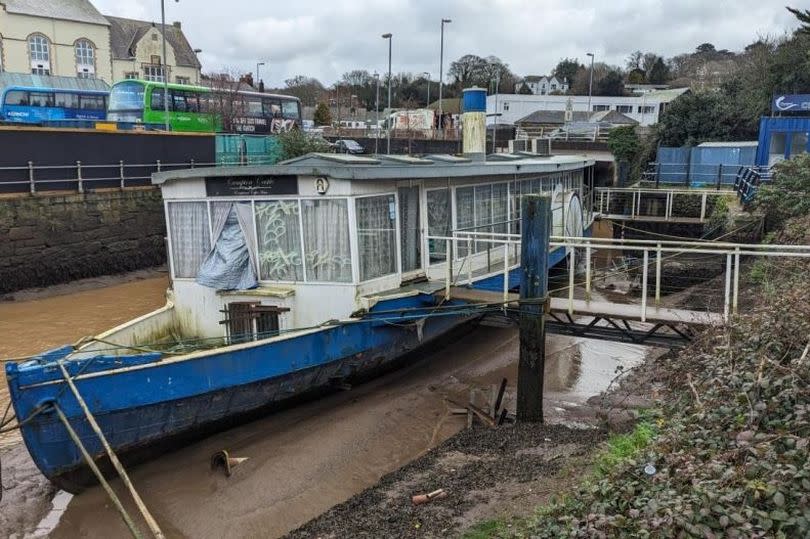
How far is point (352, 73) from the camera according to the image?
94.8 metres

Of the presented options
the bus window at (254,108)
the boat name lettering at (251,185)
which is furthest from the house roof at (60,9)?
the boat name lettering at (251,185)

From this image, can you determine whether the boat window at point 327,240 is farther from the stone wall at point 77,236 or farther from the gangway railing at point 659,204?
the gangway railing at point 659,204

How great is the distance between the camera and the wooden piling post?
8.81m

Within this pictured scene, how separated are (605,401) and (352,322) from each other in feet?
13.4

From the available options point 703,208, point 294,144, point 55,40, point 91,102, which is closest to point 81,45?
point 55,40

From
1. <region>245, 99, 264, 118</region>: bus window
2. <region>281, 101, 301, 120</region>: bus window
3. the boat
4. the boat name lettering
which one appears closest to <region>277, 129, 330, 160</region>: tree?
<region>245, 99, 264, 118</region>: bus window

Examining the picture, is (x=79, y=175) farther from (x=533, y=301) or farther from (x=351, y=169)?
(x=533, y=301)

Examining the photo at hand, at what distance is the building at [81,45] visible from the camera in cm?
4347

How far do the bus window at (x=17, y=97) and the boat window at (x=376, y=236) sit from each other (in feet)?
81.1

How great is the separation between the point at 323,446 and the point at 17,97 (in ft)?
87.4

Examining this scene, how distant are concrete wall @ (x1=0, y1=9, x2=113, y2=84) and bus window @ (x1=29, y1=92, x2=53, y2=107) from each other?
17.5 m

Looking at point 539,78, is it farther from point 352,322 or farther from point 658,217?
point 352,322

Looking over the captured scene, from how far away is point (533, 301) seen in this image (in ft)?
28.8

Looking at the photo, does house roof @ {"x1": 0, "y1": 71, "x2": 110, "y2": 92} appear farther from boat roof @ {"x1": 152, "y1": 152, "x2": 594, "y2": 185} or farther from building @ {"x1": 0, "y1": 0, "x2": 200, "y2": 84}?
boat roof @ {"x1": 152, "y1": 152, "x2": 594, "y2": 185}
